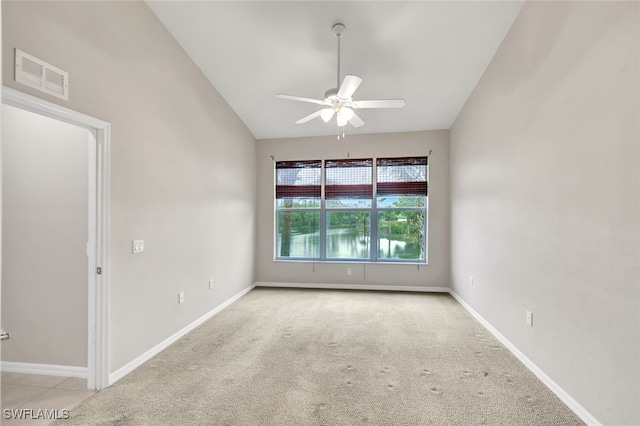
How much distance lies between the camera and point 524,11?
283 centimetres

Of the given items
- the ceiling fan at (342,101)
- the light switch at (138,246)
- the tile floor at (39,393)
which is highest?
the ceiling fan at (342,101)

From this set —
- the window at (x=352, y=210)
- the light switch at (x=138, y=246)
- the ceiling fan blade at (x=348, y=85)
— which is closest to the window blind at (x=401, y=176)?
the window at (x=352, y=210)

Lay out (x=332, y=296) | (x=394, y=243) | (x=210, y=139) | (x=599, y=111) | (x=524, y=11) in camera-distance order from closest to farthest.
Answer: (x=599, y=111)
(x=524, y=11)
(x=210, y=139)
(x=332, y=296)
(x=394, y=243)

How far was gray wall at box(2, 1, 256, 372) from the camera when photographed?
2271 mm

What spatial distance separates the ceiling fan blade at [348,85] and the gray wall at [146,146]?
1769mm

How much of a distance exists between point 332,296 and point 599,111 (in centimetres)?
393

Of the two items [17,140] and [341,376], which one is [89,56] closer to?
[17,140]

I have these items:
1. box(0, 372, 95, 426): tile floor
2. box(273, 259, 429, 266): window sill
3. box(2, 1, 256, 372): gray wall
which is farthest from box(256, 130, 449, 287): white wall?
box(0, 372, 95, 426): tile floor

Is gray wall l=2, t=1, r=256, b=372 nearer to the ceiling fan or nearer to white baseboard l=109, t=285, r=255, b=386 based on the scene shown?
white baseboard l=109, t=285, r=255, b=386

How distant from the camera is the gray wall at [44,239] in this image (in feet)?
8.70

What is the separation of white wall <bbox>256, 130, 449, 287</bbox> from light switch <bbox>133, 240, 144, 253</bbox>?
2871mm

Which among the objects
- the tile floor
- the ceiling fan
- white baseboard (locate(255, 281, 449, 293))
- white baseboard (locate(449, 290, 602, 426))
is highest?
the ceiling fan

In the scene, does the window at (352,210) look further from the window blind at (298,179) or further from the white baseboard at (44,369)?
the white baseboard at (44,369)

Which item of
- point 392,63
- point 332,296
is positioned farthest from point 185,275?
point 392,63
